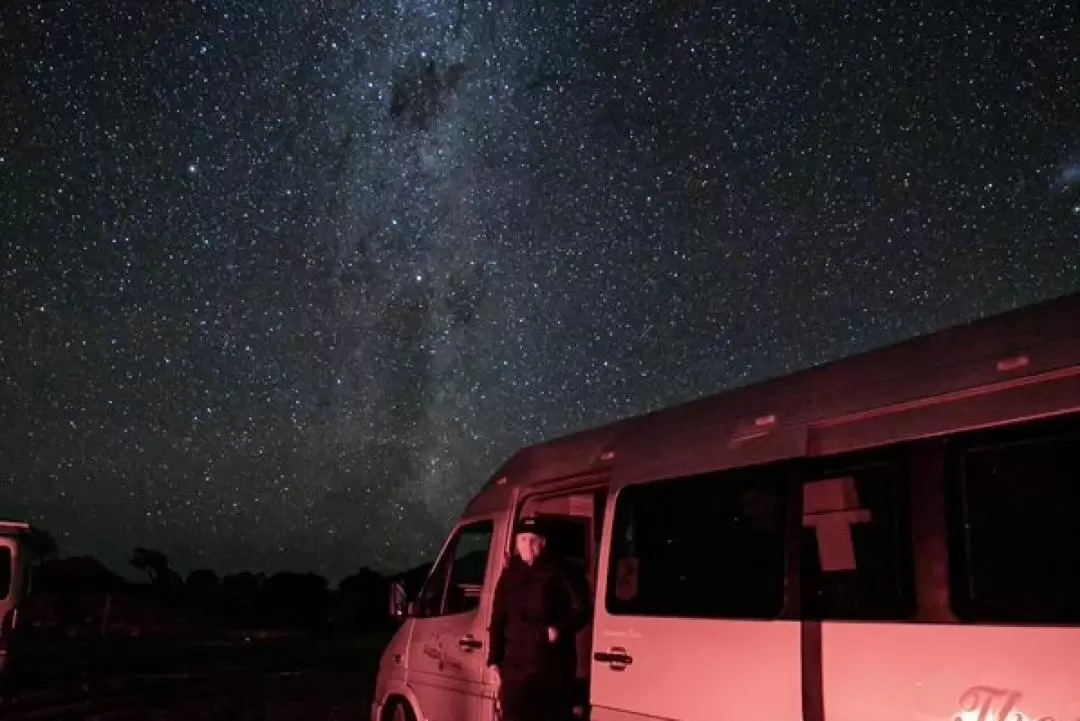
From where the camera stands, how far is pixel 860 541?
4.45 meters

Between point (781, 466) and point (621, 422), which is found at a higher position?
point (621, 422)

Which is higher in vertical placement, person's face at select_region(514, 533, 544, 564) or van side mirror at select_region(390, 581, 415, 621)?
person's face at select_region(514, 533, 544, 564)

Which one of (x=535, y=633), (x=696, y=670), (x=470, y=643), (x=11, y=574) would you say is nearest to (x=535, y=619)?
(x=535, y=633)

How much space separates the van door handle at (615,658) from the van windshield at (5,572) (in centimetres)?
1154

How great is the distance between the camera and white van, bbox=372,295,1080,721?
12.1ft

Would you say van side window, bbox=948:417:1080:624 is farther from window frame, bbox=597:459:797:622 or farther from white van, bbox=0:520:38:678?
white van, bbox=0:520:38:678

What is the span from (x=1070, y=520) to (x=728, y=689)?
1.84 meters

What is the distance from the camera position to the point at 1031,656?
3516 millimetres

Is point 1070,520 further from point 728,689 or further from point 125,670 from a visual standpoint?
point 125,670

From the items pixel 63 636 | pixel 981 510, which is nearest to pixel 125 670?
pixel 63 636

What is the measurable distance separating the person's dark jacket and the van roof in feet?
2.30

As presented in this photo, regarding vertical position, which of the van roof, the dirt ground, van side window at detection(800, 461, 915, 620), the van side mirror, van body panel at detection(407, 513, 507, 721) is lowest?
the dirt ground

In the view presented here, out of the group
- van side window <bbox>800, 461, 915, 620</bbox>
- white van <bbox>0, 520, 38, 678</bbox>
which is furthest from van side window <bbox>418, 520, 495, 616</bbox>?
white van <bbox>0, 520, 38, 678</bbox>

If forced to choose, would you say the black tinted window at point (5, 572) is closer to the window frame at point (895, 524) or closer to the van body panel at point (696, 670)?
the van body panel at point (696, 670)
